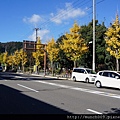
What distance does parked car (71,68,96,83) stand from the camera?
3078cm

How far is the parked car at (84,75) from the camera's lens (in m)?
30.8

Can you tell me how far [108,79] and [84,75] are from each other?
9497 millimetres

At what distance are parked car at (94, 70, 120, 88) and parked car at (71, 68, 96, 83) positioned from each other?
707 cm

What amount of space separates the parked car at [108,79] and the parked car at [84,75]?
707 centimetres

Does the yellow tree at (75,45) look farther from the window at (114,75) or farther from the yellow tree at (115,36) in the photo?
the window at (114,75)

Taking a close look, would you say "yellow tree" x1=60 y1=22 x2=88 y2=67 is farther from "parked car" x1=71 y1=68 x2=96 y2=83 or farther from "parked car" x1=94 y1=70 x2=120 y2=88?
"parked car" x1=94 y1=70 x2=120 y2=88

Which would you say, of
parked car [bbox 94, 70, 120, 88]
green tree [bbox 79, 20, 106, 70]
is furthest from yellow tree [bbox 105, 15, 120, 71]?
green tree [bbox 79, 20, 106, 70]

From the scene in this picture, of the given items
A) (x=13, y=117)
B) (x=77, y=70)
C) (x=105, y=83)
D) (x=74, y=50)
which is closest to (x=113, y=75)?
(x=105, y=83)

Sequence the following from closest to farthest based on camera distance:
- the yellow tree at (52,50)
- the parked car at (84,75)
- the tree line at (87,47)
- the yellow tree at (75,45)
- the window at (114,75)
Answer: the window at (114,75), the parked car at (84,75), the tree line at (87,47), the yellow tree at (75,45), the yellow tree at (52,50)

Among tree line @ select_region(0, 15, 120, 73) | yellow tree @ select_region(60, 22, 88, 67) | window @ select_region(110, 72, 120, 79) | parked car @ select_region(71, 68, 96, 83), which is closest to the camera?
window @ select_region(110, 72, 120, 79)

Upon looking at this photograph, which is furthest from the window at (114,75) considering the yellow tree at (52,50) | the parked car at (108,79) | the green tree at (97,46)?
the yellow tree at (52,50)

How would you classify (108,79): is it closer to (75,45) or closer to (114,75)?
(114,75)

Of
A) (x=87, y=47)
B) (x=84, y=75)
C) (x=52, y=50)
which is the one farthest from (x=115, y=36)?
(x=52, y=50)

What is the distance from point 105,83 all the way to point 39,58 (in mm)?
43555
